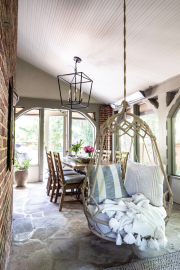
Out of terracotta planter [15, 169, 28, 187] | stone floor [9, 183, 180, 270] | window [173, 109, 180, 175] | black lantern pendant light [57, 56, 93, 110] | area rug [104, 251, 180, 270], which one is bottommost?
area rug [104, 251, 180, 270]

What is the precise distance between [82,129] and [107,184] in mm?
4107

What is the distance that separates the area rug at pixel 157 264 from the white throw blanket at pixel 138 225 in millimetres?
274

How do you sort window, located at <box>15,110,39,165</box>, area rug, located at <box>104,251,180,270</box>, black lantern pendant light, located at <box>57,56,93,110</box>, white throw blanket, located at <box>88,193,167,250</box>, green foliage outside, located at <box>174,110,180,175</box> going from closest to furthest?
white throw blanket, located at <box>88,193,167,250</box>, area rug, located at <box>104,251,180,270</box>, black lantern pendant light, located at <box>57,56,93,110</box>, green foliage outside, located at <box>174,110,180,175</box>, window, located at <box>15,110,39,165</box>

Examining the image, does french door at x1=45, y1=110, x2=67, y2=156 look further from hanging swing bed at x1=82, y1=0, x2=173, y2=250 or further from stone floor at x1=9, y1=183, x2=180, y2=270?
hanging swing bed at x1=82, y1=0, x2=173, y2=250

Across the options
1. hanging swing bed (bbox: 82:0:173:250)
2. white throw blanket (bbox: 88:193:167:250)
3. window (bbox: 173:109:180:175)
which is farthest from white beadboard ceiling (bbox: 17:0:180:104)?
white throw blanket (bbox: 88:193:167:250)

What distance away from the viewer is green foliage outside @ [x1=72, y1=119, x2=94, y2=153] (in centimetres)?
633

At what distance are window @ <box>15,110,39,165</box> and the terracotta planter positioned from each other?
694 millimetres

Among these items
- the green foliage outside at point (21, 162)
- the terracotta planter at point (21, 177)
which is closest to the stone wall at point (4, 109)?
the terracotta planter at point (21, 177)

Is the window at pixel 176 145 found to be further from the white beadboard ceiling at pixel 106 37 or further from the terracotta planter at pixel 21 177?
the terracotta planter at pixel 21 177

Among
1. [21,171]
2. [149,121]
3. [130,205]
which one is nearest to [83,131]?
[21,171]

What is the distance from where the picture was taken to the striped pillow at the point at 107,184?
2385 mm

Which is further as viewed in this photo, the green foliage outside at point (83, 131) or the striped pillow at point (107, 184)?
the green foliage outside at point (83, 131)

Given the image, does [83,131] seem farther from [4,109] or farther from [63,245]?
[4,109]

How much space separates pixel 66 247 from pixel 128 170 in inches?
47.9
